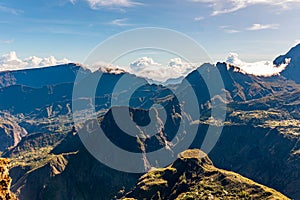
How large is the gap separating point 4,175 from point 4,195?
8126 mm

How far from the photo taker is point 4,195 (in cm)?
11144

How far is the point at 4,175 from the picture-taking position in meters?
117
